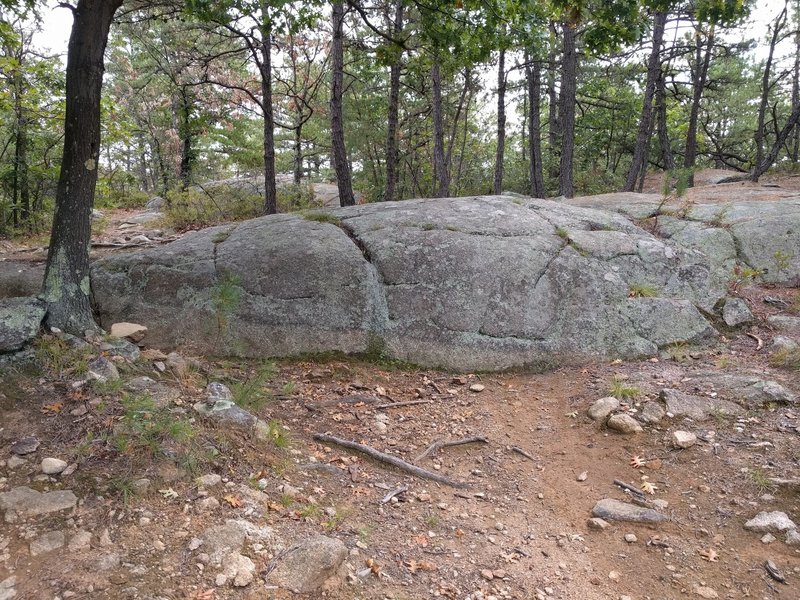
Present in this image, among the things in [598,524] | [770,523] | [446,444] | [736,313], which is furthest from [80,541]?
[736,313]

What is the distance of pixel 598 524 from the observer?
10.6 ft

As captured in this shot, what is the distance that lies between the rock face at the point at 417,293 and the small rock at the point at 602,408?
103 cm

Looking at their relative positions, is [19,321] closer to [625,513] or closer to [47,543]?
[47,543]

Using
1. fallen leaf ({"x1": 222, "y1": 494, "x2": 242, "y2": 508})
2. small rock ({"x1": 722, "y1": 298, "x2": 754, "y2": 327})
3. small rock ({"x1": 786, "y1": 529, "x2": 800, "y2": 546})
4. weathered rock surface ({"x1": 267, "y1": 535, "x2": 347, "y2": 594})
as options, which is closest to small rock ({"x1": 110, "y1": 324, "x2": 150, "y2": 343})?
fallen leaf ({"x1": 222, "y1": 494, "x2": 242, "y2": 508})

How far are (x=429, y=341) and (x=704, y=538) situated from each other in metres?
3.12

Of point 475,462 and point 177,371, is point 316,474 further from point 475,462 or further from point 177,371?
point 177,371

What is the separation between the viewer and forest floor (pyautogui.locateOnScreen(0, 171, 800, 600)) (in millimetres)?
2531

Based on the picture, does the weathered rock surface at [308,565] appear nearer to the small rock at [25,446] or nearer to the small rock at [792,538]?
the small rock at [25,446]

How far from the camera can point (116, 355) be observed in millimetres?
4199

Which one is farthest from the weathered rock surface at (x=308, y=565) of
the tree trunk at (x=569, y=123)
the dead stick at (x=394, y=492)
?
the tree trunk at (x=569, y=123)

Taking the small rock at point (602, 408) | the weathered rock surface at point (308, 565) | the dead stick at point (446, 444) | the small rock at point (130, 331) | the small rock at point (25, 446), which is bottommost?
the dead stick at point (446, 444)

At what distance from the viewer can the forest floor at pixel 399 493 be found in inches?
99.7

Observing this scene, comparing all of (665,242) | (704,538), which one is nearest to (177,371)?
(704,538)

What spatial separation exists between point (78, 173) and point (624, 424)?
508cm
